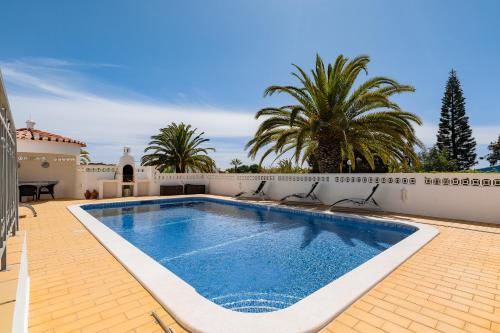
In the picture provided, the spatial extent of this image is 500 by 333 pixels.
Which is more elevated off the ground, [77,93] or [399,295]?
[77,93]

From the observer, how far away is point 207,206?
1298cm

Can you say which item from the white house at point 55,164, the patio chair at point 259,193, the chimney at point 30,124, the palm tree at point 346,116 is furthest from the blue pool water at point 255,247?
the chimney at point 30,124

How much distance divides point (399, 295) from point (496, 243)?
402 centimetres

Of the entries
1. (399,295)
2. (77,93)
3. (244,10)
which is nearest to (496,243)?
(399,295)

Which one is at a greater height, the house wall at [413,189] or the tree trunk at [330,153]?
the tree trunk at [330,153]

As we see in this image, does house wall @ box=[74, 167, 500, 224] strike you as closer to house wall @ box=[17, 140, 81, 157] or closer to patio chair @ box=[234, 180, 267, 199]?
patio chair @ box=[234, 180, 267, 199]

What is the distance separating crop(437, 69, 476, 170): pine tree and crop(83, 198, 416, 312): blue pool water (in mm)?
35394

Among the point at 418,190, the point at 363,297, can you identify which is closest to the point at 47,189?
the point at 363,297

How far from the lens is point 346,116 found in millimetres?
11266

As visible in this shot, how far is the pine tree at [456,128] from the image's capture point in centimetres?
3391

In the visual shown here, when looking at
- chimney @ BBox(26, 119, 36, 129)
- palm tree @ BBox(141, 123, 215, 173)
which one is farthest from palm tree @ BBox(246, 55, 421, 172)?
chimney @ BBox(26, 119, 36, 129)

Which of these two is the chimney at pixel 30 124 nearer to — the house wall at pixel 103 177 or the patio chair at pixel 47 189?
the patio chair at pixel 47 189

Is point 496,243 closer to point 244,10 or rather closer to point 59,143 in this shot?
point 244,10

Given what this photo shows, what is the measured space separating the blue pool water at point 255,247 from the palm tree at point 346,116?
12.3 ft
